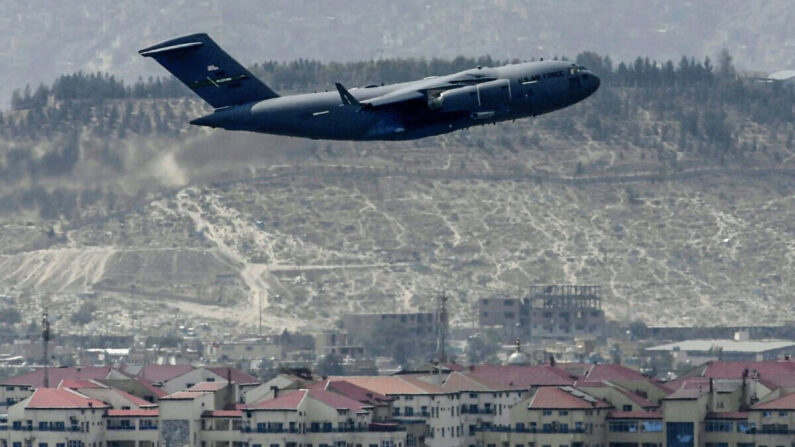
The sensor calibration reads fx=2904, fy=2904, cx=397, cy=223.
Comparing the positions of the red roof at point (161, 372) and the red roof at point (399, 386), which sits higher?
the red roof at point (399, 386)

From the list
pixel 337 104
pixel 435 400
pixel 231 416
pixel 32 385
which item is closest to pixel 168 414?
pixel 231 416

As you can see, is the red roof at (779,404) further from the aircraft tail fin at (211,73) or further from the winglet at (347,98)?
the winglet at (347,98)

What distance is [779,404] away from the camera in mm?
152750

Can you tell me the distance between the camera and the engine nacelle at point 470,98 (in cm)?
10938

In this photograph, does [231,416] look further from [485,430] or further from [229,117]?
[229,117]

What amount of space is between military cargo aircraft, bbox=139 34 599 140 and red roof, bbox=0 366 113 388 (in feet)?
209

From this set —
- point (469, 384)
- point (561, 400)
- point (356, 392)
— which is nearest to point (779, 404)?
point (561, 400)

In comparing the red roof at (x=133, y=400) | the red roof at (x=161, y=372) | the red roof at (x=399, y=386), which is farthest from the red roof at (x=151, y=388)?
the red roof at (x=399, y=386)

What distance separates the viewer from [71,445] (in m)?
152

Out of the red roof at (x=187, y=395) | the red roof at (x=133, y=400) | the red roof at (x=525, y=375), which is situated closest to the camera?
the red roof at (x=187, y=395)

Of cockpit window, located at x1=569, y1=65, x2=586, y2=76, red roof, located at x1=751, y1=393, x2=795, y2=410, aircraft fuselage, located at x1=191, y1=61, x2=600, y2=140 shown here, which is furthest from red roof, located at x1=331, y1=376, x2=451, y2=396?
aircraft fuselage, located at x1=191, y1=61, x2=600, y2=140

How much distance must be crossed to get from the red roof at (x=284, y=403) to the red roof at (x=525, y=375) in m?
21.9

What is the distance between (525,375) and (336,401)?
1017 inches

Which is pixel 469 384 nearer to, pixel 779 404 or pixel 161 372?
pixel 779 404
